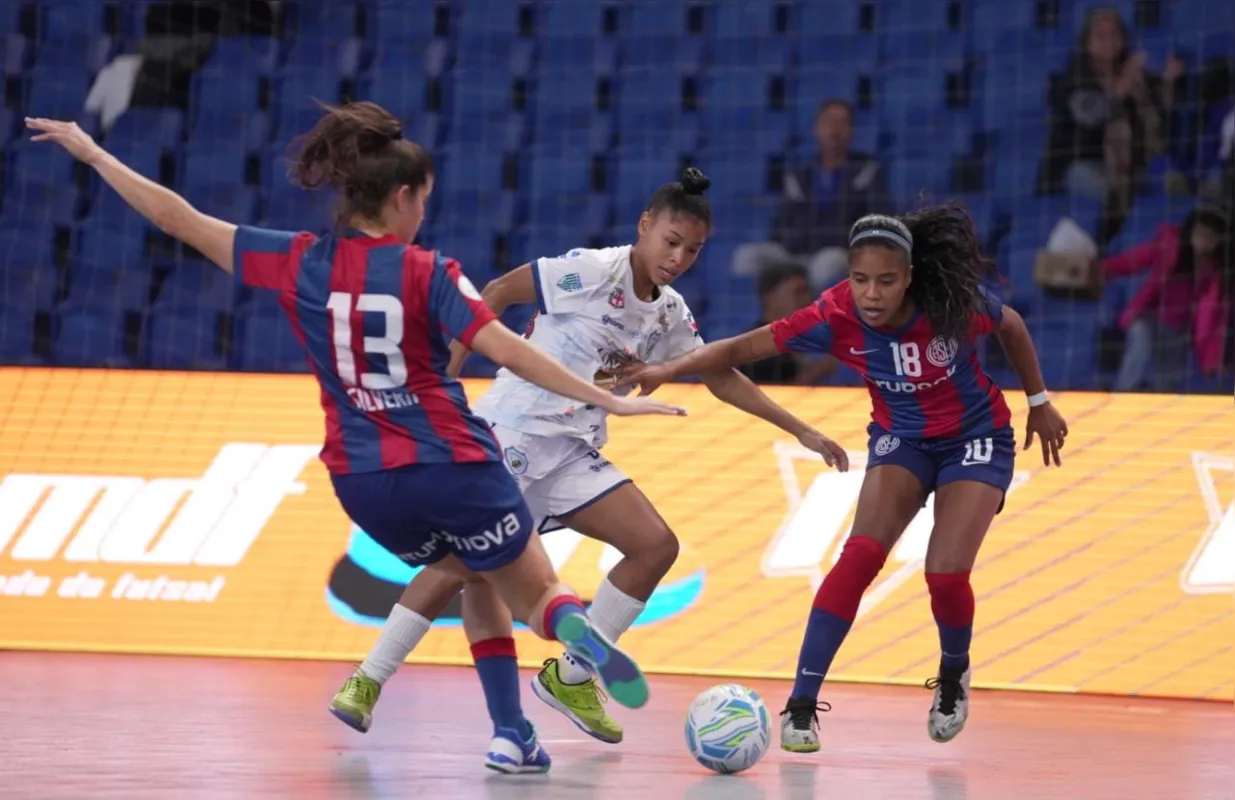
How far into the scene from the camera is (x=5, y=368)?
29.3ft

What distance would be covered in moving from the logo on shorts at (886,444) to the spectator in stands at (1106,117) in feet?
18.8

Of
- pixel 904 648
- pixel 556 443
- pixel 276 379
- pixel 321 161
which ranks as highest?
pixel 321 161

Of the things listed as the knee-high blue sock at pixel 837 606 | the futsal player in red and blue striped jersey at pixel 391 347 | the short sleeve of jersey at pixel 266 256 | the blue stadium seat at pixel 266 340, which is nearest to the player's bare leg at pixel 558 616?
the futsal player in red and blue striped jersey at pixel 391 347

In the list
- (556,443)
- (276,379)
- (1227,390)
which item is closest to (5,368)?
(276,379)

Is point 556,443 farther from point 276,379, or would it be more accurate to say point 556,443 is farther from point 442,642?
point 276,379

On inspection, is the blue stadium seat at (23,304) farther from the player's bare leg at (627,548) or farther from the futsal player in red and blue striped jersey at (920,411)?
the futsal player in red and blue striped jersey at (920,411)

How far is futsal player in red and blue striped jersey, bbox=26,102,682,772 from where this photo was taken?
4145 mm

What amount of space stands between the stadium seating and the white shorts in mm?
5102

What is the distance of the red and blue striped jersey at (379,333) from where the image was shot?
4.14m

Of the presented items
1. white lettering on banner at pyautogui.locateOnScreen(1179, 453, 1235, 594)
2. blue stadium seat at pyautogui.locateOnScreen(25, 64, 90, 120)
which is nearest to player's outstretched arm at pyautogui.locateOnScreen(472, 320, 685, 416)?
white lettering on banner at pyautogui.locateOnScreen(1179, 453, 1235, 594)

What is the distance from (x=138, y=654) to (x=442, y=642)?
1.41m

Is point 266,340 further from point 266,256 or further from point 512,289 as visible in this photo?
point 266,256

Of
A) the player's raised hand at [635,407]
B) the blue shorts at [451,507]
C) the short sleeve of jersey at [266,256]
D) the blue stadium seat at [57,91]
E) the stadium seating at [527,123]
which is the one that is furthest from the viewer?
the blue stadium seat at [57,91]

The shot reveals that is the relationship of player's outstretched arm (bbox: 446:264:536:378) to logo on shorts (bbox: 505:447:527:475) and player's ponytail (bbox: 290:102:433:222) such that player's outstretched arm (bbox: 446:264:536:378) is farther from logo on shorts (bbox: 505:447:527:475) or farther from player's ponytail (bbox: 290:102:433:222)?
player's ponytail (bbox: 290:102:433:222)
